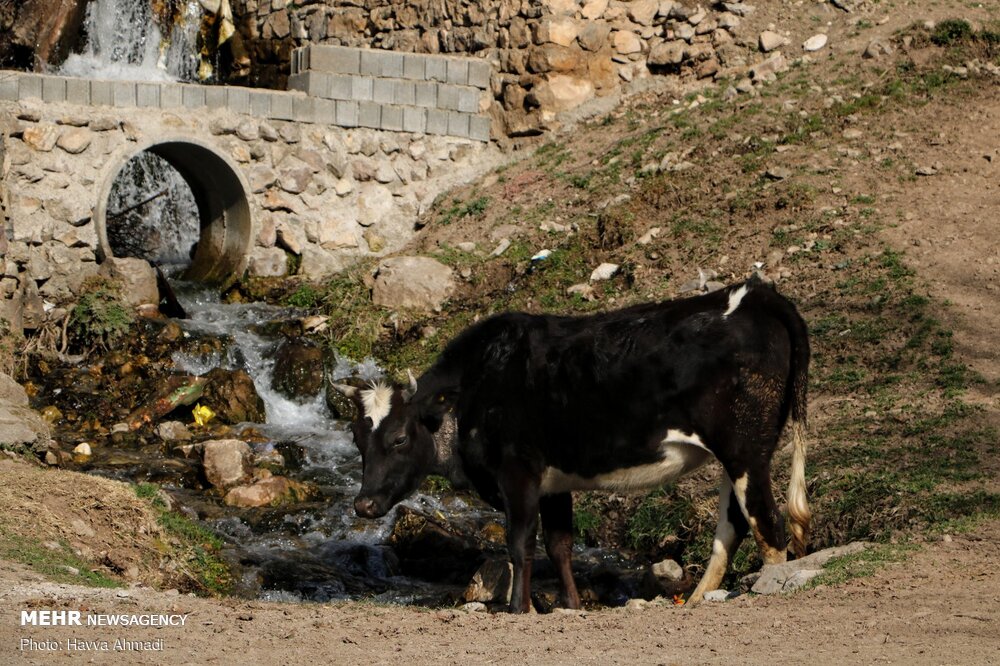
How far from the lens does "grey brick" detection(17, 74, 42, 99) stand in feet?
57.2

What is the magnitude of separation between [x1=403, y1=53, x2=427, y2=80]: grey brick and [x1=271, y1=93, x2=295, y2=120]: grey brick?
189 cm

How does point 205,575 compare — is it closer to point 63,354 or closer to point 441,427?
point 441,427

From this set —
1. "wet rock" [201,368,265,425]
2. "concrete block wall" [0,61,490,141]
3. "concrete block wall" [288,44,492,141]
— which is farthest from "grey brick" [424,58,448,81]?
"wet rock" [201,368,265,425]

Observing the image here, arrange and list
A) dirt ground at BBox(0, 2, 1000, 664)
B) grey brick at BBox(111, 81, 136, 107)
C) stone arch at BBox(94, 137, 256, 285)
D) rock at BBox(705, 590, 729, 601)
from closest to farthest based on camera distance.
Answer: dirt ground at BBox(0, 2, 1000, 664) → rock at BBox(705, 590, 729, 601) → grey brick at BBox(111, 81, 136, 107) → stone arch at BBox(94, 137, 256, 285)

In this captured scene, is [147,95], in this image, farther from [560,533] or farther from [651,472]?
[651,472]

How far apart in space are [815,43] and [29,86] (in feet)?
35.9

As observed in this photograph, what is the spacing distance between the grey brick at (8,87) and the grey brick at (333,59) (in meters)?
4.31

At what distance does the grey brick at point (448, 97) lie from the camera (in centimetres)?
2030

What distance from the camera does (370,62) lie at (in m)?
20.0

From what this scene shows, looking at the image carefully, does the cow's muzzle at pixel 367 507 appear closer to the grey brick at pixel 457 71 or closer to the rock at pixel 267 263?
the rock at pixel 267 263

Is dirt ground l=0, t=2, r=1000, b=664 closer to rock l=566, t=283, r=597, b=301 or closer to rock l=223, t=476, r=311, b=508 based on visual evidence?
rock l=223, t=476, r=311, b=508

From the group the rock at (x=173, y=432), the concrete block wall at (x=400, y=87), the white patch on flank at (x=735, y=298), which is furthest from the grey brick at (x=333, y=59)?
the white patch on flank at (x=735, y=298)

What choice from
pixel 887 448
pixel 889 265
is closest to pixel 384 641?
pixel 887 448

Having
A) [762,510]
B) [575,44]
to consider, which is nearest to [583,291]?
[575,44]
